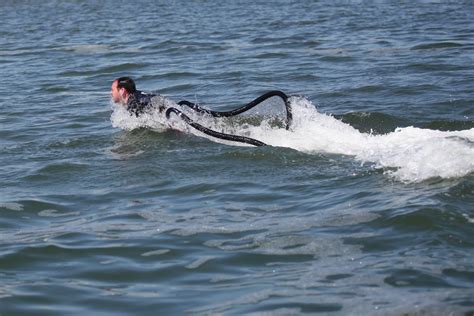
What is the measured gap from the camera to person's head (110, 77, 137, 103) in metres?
12.4

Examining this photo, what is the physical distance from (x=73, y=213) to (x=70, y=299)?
95.7 inches

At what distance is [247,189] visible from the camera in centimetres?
971

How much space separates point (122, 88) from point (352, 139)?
3073 millimetres

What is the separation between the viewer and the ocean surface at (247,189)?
6.81 meters

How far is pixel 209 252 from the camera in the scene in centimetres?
771

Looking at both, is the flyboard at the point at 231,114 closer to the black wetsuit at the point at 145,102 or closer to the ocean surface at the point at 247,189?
the ocean surface at the point at 247,189

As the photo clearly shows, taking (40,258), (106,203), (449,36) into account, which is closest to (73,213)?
(106,203)

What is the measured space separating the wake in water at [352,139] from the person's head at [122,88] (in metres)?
0.26

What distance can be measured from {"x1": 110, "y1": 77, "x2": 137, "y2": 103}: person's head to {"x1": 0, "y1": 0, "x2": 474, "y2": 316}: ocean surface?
0.40 m

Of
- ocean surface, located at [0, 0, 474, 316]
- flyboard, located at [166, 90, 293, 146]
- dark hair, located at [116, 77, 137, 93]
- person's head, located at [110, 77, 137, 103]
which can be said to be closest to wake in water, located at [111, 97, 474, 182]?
ocean surface, located at [0, 0, 474, 316]

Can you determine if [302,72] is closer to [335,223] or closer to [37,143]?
[37,143]

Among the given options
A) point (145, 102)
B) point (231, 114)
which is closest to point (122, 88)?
point (145, 102)

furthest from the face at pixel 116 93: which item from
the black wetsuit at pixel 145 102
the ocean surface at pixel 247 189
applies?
the ocean surface at pixel 247 189

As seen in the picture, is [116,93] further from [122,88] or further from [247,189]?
[247,189]
